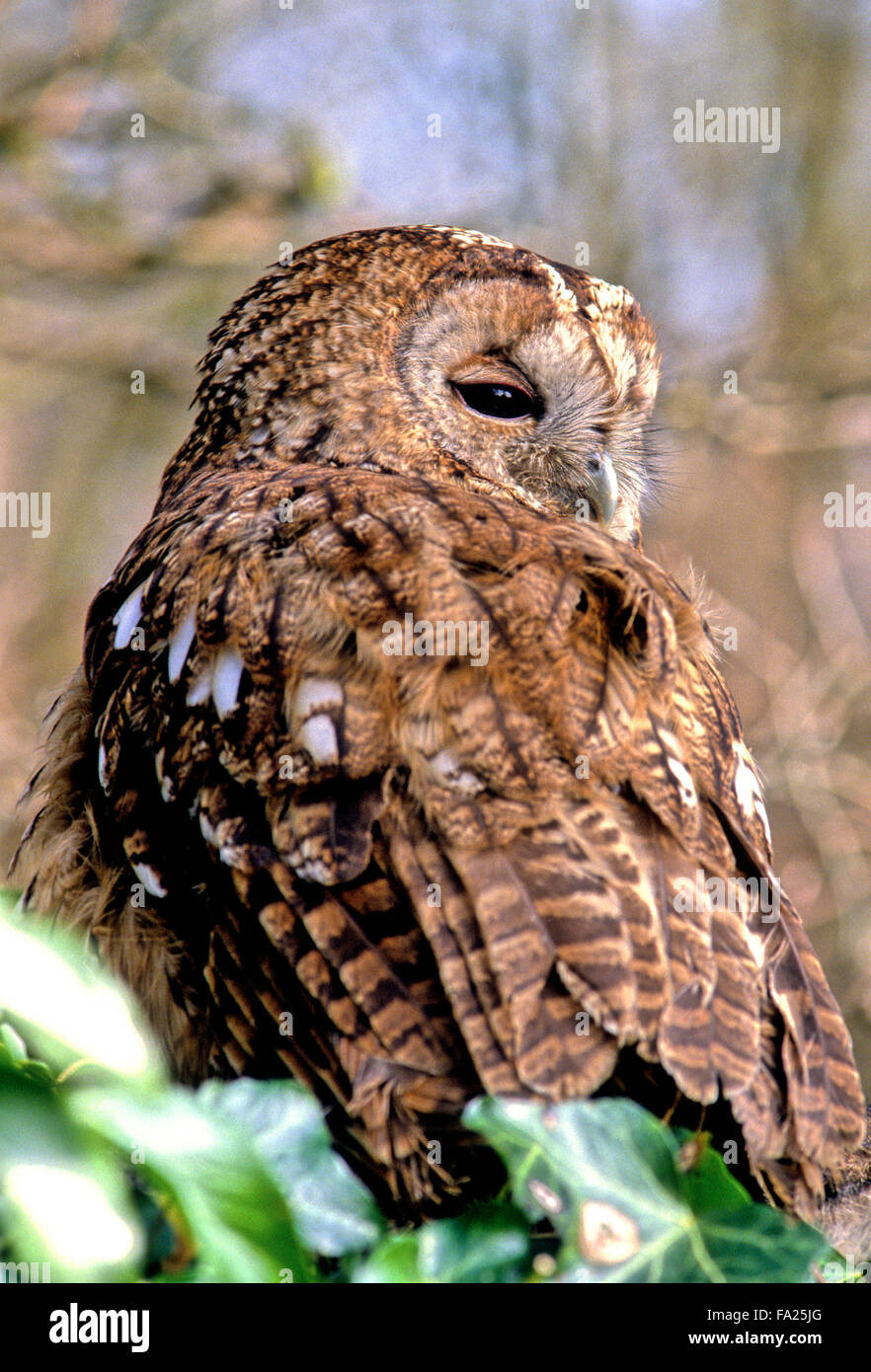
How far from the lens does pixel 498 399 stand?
2.73 metres

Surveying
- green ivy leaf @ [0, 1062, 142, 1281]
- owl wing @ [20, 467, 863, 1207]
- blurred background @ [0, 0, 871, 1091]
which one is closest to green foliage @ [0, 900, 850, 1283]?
green ivy leaf @ [0, 1062, 142, 1281]

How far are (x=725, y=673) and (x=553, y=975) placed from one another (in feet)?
16.8

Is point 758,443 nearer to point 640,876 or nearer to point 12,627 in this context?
point 12,627

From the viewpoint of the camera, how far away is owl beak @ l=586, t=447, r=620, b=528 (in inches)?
111

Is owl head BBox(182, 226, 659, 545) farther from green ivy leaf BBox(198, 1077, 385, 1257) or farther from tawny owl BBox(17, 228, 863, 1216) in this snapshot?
green ivy leaf BBox(198, 1077, 385, 1257)

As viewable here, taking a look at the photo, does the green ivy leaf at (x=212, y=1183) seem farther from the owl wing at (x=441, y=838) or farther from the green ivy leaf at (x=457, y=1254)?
the owl wing at (x=441, y=838)

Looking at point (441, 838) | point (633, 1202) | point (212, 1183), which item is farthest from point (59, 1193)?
point (441, 838)

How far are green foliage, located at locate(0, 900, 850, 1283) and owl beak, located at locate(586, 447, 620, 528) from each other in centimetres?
192

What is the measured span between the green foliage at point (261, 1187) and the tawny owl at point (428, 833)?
12.3 inches

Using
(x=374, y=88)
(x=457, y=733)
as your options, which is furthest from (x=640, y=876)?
(x=374, y=88)

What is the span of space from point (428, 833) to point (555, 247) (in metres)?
5.25

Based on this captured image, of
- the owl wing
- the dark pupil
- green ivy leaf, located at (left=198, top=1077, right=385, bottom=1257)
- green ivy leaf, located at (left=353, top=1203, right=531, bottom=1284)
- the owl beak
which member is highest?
the dark pupil

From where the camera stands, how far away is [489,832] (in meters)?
1.48

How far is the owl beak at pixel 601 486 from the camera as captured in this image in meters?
2.81
